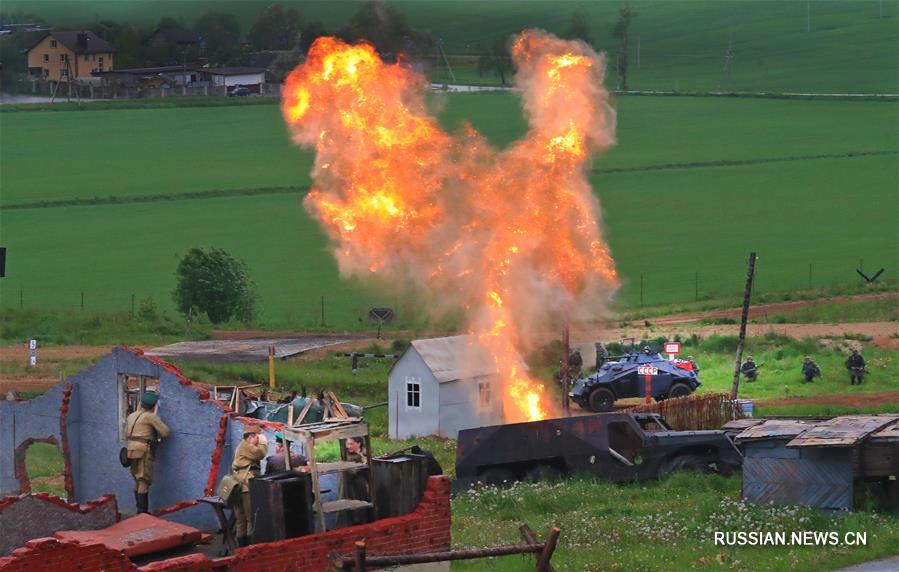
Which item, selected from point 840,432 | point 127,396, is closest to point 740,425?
point 840,432

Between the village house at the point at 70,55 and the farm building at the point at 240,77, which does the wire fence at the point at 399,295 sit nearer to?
the farm building at the point at 240,77

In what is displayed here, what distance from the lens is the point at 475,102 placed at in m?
114

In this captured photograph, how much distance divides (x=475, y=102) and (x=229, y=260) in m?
51.5

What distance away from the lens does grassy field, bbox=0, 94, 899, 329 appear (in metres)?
73.3

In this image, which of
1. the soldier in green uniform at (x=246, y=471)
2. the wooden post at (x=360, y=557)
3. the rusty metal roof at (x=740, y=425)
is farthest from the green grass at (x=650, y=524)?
the wooden post at (x=360, y=557)

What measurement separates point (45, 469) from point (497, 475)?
386 inches

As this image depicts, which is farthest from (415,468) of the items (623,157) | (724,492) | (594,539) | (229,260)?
(623,157)

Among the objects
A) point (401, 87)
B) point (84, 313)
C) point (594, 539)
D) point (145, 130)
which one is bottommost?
point (594, 539)

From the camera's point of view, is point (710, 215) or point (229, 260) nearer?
point (229, 260)

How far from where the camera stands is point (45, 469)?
116ft

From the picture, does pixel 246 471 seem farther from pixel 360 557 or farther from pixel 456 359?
pixel 456 359

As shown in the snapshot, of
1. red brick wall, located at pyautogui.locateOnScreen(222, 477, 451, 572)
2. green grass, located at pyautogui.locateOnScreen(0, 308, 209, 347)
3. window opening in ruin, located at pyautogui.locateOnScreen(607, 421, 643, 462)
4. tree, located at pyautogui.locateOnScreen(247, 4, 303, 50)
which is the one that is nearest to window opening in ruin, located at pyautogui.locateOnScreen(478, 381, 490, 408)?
window opening in ruin, located at pyautogui.locateOnScreen(607, 421, 643, 462)

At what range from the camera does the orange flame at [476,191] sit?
40438 millimetres

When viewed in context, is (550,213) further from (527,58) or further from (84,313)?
(84,313)
